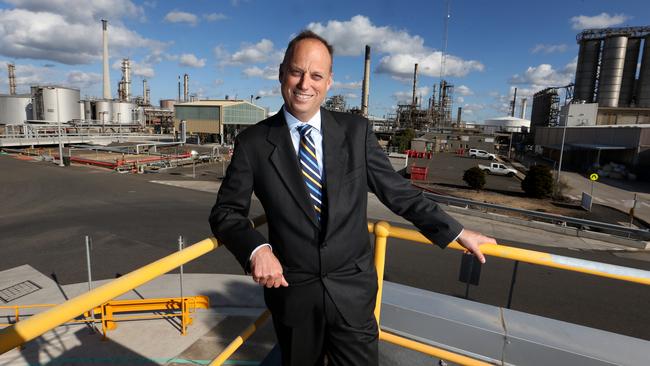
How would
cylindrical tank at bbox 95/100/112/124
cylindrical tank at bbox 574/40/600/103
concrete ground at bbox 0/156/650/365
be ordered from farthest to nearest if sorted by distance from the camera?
cylindrical tank at bbox 95/100/112/124 < cylindrical tank at bbox 574/40/600/103 < concrete ground at bbox 0/156/650/365

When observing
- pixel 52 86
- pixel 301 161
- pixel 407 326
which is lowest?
pixel 407 326

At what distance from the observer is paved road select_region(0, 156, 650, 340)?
8.37 m

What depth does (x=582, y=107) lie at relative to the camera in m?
54.8

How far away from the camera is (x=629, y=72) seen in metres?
57.8

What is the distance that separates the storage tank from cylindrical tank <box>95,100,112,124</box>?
5.78 metres

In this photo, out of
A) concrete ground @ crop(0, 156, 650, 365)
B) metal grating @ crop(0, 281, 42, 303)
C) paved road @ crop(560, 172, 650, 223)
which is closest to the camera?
metal grating @ crop(0, 281, 42, 303)

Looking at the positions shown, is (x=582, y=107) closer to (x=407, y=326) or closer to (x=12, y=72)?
(x=407, y=326)

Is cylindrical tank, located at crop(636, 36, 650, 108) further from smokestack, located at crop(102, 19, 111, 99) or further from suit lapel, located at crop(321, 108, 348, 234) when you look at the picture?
smokestack, located at crop(102, 19, 111, 99)

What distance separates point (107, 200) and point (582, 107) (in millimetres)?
65322

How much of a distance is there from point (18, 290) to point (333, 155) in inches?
402

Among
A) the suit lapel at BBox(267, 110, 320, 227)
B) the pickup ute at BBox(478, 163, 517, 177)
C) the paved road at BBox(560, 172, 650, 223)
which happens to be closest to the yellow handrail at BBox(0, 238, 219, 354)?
the suit lapel at BBox(267, 110, 320, 227)

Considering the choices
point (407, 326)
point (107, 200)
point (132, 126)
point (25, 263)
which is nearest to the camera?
point (407, 326)

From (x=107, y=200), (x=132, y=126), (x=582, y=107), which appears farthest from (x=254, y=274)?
(x=132, y=126)

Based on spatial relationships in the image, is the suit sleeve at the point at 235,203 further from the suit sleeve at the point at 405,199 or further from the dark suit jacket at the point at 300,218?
the suit sleeve at the point at 405,199
